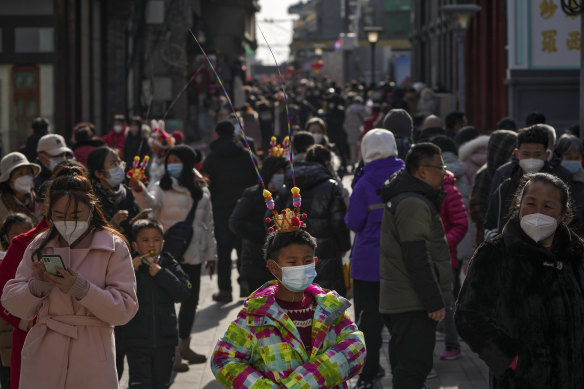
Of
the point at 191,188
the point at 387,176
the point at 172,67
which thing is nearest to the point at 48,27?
the point at 172,67

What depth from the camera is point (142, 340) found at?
23.3 ft

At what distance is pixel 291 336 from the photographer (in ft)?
15.3

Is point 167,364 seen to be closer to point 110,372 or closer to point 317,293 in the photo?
point 110,372

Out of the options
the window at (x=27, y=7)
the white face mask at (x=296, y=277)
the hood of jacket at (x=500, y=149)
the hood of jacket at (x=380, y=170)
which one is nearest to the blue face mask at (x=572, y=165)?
the hood of jacket at (x=500, y=149)

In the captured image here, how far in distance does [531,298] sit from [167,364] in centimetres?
325

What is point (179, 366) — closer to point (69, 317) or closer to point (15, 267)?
point (15, 267)

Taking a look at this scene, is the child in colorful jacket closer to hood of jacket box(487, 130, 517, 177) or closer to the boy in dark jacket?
the boy in dark jacket

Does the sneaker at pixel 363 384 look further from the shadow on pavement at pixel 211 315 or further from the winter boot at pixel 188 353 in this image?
the shadow on pavement at pixel 211 315

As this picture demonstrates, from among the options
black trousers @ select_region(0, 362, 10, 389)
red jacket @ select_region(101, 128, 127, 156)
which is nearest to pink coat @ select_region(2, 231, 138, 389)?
black trousers @ select_region(0, 362, 10, 389)

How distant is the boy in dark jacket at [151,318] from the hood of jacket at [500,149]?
114 inches

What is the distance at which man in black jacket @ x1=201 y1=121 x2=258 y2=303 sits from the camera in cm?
1158

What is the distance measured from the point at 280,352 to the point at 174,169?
453cm

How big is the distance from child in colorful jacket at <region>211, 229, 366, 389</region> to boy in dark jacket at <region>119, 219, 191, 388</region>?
7.94 feet

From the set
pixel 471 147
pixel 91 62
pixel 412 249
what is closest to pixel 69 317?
pixel 412 249
